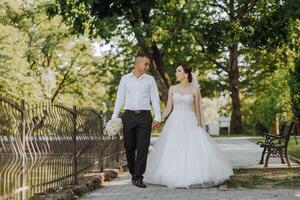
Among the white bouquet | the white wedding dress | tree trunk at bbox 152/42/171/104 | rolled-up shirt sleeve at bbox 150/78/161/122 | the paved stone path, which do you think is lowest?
the paved stone path

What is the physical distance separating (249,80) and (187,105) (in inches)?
1720

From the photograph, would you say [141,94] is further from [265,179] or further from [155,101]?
[265,179]

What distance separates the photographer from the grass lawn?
11.5 metres

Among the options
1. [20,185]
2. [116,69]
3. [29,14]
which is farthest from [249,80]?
[20,185]

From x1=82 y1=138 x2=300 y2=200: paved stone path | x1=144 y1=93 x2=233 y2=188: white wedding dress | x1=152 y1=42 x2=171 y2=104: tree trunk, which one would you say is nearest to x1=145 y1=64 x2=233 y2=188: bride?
x1=144 y1=93 x2=233 y2=188: white wedding dress

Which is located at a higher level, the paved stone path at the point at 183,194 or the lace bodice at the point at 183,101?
the lace bodice at the point at 183,101

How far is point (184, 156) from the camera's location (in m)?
11.8

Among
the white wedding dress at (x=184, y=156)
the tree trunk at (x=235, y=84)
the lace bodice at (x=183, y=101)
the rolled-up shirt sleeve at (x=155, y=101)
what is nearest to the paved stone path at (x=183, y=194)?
the white wedding dress at (x=184, y=156)

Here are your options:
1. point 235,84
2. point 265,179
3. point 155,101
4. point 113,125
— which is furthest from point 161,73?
point 155,101

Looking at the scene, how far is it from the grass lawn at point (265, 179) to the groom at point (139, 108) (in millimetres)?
1773

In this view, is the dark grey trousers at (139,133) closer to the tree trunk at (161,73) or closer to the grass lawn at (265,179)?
the grass lawn at (265,179)

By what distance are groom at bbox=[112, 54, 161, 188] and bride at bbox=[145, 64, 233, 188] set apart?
792 millimetres

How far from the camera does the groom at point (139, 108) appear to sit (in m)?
10.8

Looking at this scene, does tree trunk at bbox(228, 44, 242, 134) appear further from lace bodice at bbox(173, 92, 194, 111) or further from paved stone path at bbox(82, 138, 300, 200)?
paved stone path at bbox(82, 138, 300, 200)
